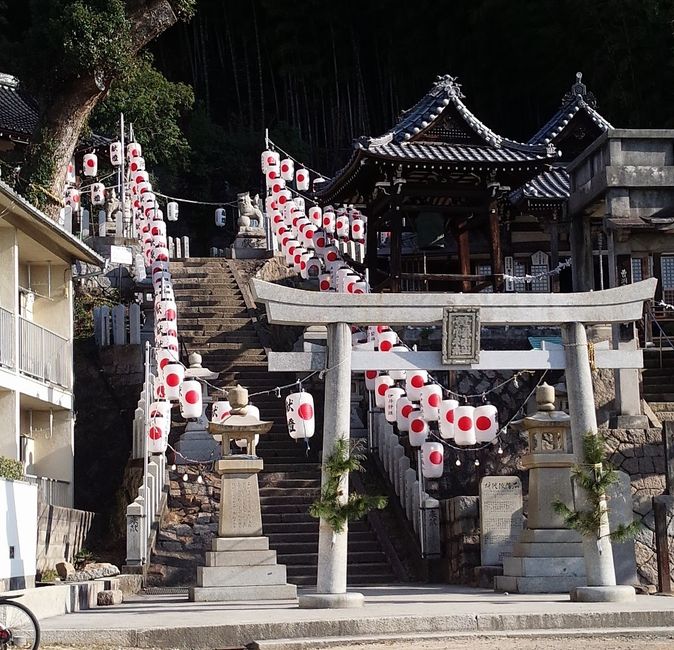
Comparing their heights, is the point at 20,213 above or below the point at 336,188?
below

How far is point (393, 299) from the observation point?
54.0 feet

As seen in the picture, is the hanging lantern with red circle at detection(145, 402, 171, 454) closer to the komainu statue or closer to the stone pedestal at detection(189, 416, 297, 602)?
the stone pedestal at detection(189, 416, 297, 602)

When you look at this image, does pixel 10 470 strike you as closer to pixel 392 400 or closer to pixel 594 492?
pixel 594 492

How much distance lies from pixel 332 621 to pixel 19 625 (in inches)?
140

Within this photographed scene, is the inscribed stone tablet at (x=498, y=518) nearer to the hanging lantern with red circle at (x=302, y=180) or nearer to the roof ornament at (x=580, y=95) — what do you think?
the roof ornament at (x=580, y=95)

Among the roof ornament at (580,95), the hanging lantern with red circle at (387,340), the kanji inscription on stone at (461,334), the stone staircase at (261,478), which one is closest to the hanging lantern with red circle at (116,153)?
the stone staircase at (261,478)

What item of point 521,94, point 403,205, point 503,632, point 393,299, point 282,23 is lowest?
point 503,632

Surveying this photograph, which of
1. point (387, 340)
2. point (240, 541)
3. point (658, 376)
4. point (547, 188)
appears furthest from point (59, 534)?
point (547, 188)

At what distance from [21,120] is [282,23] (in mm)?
22904

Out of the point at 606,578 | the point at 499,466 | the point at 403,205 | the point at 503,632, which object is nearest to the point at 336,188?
the point at 403,205

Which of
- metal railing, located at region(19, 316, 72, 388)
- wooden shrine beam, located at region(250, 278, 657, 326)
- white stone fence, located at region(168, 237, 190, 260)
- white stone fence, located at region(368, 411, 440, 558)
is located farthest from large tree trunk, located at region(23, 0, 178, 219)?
wooden shrine beam, located at region(250, 278, 657, 326)

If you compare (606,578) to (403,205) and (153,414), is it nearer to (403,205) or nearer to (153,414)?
(153,414)

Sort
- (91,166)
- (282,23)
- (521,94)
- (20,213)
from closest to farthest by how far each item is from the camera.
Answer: (20,213) → (91,166) → (521,94) → (282,23)

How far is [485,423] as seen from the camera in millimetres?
22438
